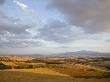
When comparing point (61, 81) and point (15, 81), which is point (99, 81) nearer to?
point (61, 81)

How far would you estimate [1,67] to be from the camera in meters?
40.9

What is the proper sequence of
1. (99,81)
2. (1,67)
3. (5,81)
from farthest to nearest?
(1,67) → (99,81) → (5,81)

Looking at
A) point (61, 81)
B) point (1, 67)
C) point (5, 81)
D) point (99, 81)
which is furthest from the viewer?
point (1, 67)

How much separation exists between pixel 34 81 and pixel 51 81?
187 centimetres

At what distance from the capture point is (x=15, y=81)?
75.5ft

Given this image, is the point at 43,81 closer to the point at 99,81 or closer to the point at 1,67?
the point at 99,81

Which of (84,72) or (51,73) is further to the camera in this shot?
(84,72)

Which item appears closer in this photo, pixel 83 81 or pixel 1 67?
pixel 83 81

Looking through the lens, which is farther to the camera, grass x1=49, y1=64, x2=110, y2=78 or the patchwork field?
grass x1=49, y1=64, x2=110, y2=78

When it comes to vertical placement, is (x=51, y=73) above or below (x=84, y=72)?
above

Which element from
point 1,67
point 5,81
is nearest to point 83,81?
point 5,81

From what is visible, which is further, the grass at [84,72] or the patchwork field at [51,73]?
the grass at [84,72]

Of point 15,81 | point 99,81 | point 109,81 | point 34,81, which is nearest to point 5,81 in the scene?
point 15,81

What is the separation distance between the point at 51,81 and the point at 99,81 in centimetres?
612
